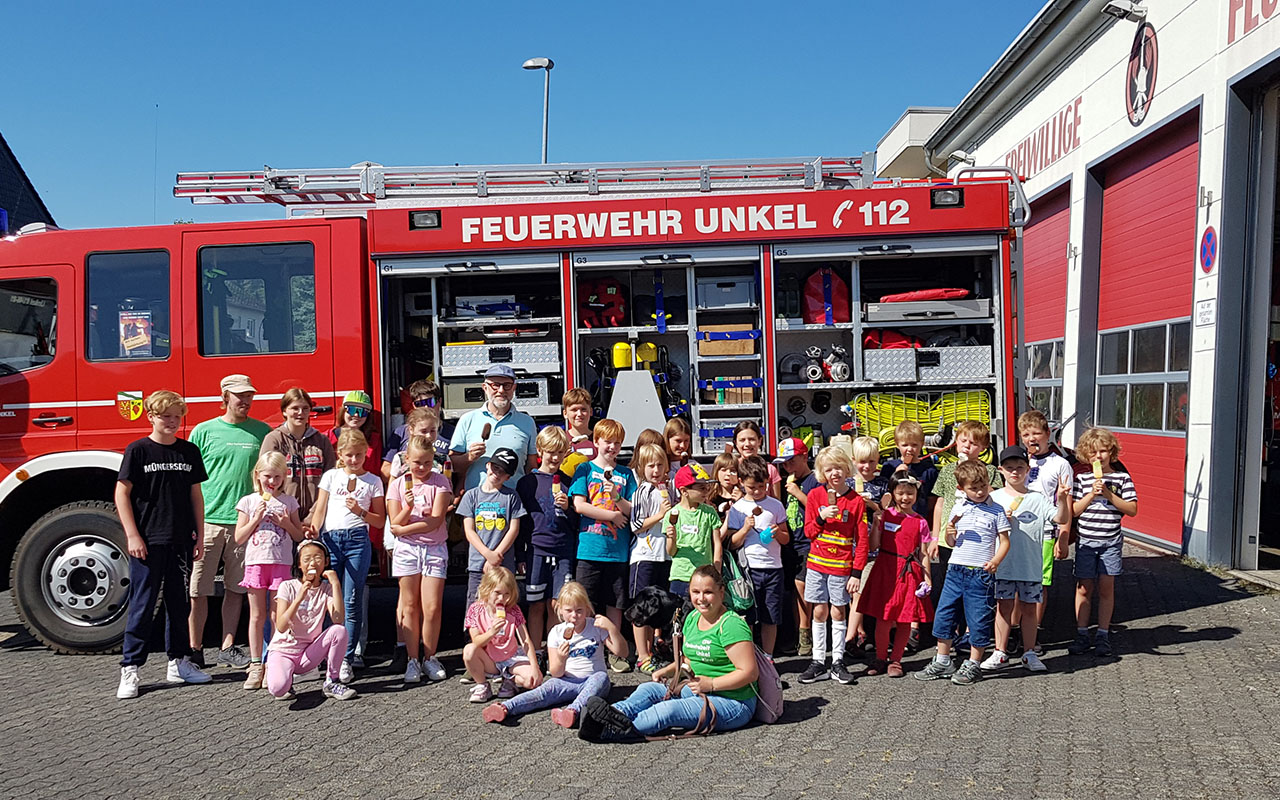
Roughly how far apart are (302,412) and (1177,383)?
26.1 ft

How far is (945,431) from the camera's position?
6711 mm

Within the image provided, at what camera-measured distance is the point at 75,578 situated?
248 inches

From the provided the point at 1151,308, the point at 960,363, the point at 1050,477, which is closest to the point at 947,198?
the point at 960,363

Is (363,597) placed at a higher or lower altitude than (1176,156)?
lower

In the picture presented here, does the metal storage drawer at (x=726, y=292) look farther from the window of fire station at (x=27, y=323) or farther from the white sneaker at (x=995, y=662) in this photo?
the window of fire station at (x=27, y=323)

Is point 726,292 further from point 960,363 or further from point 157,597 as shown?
point 157,597

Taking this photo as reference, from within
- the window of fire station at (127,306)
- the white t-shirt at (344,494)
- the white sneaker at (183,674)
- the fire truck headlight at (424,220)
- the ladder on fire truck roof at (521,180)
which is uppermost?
the ladder on fire truck roof at (521,180)

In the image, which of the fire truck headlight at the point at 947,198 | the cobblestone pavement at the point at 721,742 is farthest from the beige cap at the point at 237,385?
the fire truck headlight at the point at 947,198

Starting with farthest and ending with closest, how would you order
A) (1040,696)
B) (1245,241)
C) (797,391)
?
(1245,241) < (797,391) < (1040,696)

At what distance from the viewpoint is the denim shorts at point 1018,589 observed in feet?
18.4

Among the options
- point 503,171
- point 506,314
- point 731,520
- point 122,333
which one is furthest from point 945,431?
point 122,333

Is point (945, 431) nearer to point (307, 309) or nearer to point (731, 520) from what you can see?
point (731, 520)

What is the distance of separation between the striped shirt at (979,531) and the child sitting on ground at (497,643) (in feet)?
8.26

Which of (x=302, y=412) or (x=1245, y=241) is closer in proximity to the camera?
(x=302, y=412)
